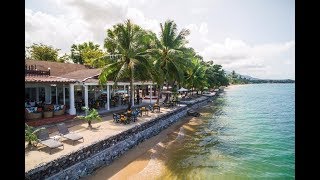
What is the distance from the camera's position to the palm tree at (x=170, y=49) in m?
25.6

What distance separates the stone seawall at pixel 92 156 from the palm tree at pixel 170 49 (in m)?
8.06

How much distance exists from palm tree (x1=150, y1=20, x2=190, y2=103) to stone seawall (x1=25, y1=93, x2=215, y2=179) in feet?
26.4

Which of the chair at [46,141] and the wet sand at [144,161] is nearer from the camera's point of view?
the chair at [46,141]

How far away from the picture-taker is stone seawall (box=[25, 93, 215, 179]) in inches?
367

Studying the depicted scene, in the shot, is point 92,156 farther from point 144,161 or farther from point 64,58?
point 64,58

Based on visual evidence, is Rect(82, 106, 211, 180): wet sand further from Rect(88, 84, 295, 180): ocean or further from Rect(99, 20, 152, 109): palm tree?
Rect(99, 20, 152, 109): palm tree

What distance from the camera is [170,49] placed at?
26.2 m

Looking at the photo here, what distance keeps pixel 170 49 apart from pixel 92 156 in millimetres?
16705

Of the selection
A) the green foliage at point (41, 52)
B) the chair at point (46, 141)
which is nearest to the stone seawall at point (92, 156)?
the chair at point (46, 141)

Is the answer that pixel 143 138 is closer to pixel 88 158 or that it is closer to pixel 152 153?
pixel 152 153

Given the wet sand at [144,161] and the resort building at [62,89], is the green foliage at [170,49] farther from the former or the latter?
the wet sand at [144,161]

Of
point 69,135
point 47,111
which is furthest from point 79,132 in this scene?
point 47,111
